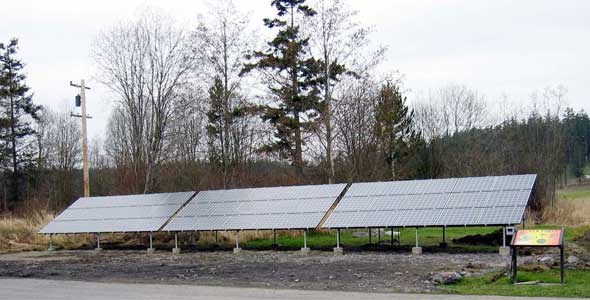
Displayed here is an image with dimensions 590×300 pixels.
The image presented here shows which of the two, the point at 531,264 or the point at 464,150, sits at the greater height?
the point at 464,150

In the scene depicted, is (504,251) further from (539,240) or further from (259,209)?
(259,209)

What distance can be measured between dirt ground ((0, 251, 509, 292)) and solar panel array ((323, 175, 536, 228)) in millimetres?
1025

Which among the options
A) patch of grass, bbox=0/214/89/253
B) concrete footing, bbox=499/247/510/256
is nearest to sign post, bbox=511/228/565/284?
concrete footing, bbox=499/247/510/256

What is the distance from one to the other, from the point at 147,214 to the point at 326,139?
33.4 ft

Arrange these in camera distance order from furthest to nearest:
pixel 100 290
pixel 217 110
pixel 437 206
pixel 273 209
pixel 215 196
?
pixel 217 110 → pixel 215 196 → pixel 273 209 → pixel 437 206 → pixel 100 290

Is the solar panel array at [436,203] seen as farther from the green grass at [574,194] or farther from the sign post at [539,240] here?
the green grass at [574,194]

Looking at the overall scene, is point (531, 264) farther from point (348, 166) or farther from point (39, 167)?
point (39, 167)

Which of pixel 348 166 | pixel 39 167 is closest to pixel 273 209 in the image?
pixel 348 166

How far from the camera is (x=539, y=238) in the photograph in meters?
12.4

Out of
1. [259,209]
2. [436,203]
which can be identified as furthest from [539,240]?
[259,209]

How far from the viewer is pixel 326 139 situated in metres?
31.4

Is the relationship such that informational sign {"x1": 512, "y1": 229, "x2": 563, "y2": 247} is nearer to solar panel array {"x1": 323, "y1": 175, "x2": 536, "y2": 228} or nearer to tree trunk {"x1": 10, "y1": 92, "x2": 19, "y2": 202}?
solar panel array {"x1": 323, "y1": 175, "x2": 536, "y2": 228}

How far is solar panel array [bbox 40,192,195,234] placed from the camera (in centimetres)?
2466

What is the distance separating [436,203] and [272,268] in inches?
237
